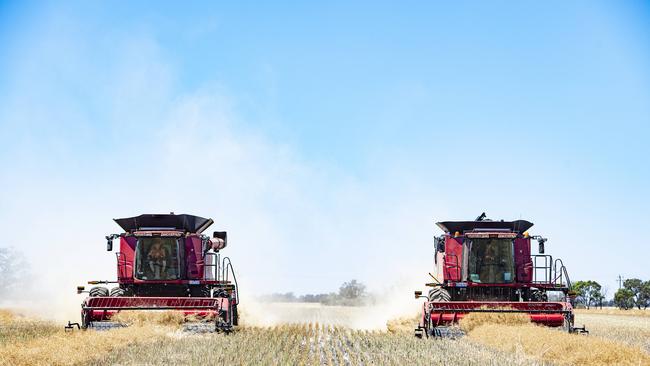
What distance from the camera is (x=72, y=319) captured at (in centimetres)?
2578

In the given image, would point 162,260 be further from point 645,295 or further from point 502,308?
point 645,295

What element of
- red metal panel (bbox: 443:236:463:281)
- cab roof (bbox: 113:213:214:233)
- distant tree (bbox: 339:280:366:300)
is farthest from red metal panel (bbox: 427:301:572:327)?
distant tree (bbox: 339:280:366:300)

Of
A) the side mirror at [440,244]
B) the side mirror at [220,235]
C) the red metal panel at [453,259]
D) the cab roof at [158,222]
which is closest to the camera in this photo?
the red metal panel at [453,259]

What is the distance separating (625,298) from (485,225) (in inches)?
2329

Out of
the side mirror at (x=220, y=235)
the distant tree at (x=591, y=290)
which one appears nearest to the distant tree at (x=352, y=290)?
the distant tree at (x=591, y=290)

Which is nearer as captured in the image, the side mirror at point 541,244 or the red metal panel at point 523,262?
the side mirror at point 541,244

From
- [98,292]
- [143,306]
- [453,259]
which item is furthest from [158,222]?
[453,259]

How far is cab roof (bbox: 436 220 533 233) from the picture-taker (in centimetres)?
2081

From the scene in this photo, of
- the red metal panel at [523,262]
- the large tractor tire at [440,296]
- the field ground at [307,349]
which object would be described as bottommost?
the field ground at [307,349]

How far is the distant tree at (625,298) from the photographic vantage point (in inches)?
2876

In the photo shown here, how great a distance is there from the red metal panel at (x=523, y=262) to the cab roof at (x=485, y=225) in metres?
0.39

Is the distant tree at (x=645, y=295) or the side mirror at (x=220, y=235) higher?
the side mirror at (x=220, y=235)

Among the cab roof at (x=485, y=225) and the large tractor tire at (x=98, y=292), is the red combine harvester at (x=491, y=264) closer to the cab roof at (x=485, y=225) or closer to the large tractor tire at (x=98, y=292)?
the cab roof at (x=485, y=225)

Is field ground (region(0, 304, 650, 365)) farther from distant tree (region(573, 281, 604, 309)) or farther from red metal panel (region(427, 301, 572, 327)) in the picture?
distant tree (region(573, 281, 604, 309))
